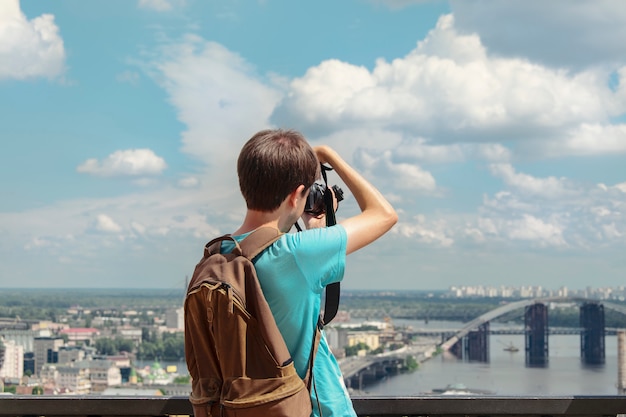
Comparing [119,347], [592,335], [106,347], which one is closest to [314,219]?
[592,335]

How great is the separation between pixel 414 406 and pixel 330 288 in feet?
2.79

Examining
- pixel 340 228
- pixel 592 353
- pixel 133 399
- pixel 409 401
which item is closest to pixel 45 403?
pixel 133 399

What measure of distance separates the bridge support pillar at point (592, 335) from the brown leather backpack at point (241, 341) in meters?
67.0

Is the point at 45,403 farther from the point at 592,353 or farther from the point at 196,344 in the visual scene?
the point at 592,353

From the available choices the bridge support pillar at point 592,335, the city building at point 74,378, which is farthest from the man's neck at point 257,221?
the bridge support pillar at point 592,335

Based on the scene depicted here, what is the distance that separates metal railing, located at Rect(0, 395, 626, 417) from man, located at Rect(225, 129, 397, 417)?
2.86 feet

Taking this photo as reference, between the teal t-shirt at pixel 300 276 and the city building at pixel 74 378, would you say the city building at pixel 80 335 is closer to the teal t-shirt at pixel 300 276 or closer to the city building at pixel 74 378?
the city building at pixel 74 378

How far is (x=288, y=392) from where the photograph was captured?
1.08m

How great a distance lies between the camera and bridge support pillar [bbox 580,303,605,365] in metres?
64.2

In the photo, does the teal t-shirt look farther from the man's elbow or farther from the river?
the river

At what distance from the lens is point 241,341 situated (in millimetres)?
1066

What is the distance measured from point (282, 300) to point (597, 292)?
103 m

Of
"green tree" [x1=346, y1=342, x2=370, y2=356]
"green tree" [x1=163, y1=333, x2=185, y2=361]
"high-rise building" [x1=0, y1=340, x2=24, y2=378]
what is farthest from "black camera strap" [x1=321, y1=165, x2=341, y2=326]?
"green tree" [x1=163, y1=333, x2=185, y2=361]

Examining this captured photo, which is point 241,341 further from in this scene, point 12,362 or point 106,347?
point 106,347
